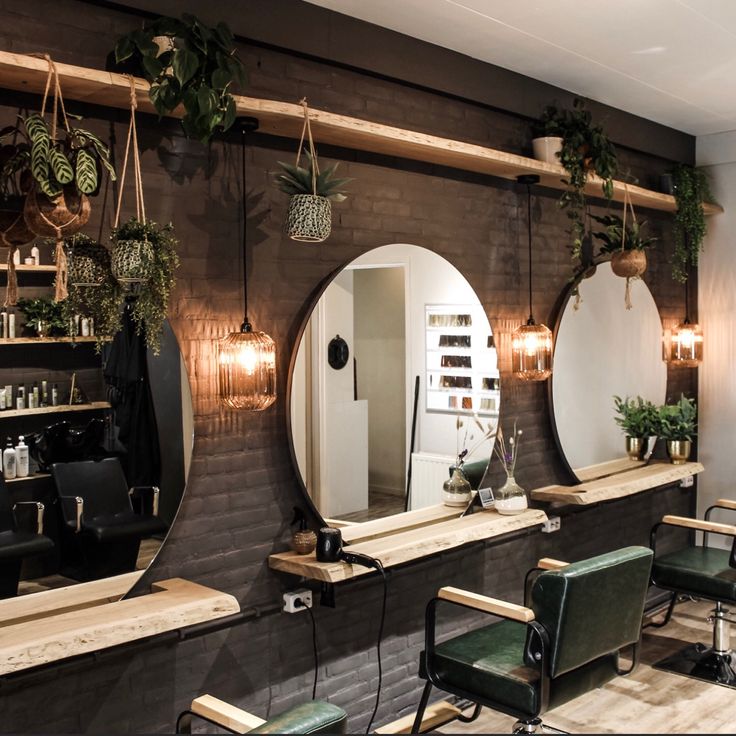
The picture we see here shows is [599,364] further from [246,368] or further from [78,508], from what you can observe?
[78,508]

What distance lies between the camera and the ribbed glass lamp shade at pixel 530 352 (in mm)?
4160

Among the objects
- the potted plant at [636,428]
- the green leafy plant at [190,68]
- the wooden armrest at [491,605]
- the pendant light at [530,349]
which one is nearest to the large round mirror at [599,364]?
the potted plant at [636,428]

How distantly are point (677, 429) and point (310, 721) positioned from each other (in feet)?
12.1

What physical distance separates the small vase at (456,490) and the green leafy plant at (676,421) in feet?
5.63

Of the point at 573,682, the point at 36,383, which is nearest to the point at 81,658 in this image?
the point at 36,383

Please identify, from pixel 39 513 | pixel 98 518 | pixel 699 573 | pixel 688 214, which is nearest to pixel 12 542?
pixel 39 513

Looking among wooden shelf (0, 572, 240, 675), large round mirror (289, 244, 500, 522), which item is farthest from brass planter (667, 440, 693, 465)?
wooden shelf (0, 572, 240, 675)

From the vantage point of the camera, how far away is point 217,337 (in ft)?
9.95

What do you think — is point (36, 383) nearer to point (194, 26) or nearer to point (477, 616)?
point (194, 26)

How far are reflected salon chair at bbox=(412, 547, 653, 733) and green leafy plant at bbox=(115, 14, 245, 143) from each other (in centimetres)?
181

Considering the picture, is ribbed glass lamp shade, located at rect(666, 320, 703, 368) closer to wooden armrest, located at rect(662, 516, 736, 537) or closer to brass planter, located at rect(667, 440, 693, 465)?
brass planter, located at rect(667, 440, 693, 465)

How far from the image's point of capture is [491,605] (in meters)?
3.12

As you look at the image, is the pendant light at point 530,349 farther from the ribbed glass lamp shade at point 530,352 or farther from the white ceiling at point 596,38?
the white ceiling at point 596,38

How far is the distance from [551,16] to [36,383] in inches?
95.3
